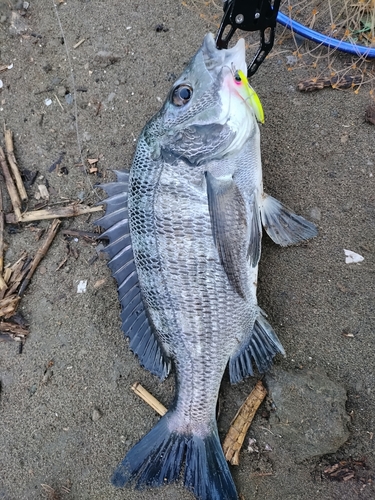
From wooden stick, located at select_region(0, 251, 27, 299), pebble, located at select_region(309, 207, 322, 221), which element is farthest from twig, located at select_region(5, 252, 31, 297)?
pebble, located at select_region(309, 207, 322, 221)

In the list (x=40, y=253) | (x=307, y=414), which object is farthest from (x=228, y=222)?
(x=40, y=253)

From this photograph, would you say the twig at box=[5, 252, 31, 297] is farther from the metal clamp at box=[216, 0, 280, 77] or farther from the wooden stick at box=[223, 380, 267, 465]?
the metal clamp at box=[216, 0, 280, 77]

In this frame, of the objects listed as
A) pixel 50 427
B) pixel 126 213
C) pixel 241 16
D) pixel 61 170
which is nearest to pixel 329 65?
pixel 241 16

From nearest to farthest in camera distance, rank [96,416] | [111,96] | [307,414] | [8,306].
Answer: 1. [307,414]
2. [96,416]
3. [8,306]
4. [111,96]

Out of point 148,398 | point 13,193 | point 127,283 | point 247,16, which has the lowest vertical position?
point 148,398

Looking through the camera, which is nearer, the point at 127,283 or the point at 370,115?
the point at 127,283

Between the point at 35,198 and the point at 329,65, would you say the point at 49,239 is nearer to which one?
the point at 35,198

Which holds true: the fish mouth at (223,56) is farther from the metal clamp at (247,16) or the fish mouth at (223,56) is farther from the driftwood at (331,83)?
the driftwood at (331,83)

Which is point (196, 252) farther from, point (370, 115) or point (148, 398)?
point (370, 115)
